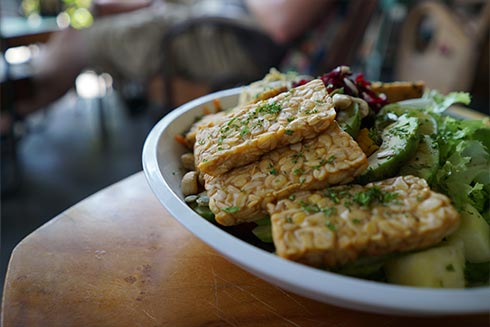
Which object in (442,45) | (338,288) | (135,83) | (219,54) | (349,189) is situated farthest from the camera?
(135,83)

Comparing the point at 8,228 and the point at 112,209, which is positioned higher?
the point at 112,209

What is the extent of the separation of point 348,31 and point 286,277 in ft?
6.86

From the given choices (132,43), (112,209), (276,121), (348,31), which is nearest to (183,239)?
(112,209)

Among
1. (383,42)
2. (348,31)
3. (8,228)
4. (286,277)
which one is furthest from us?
(383,42)

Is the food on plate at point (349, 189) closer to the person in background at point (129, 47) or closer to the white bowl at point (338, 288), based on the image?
the white bowl at point (338, 288)

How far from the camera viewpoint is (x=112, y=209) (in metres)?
0.92

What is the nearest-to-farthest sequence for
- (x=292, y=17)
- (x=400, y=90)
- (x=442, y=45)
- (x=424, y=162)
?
(x=424, y=162)
(x=400, y=90)
(x=292, y=17)
(x=442, y=45)

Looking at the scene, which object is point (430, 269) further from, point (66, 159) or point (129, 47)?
point (66, 159)

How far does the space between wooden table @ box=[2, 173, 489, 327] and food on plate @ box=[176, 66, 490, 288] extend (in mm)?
90

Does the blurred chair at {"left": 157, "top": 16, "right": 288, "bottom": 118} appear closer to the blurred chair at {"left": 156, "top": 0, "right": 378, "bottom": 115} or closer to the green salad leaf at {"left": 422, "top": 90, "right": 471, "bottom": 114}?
the blurred chair at {"left": 156, "top": 0, "right": 378, "bottom": 115}

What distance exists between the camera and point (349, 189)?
62 cm

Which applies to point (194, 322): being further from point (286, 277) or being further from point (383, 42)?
point (383, 42)

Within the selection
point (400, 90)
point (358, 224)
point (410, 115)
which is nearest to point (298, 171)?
point (358, 224)

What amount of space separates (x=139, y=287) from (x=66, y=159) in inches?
95.3
